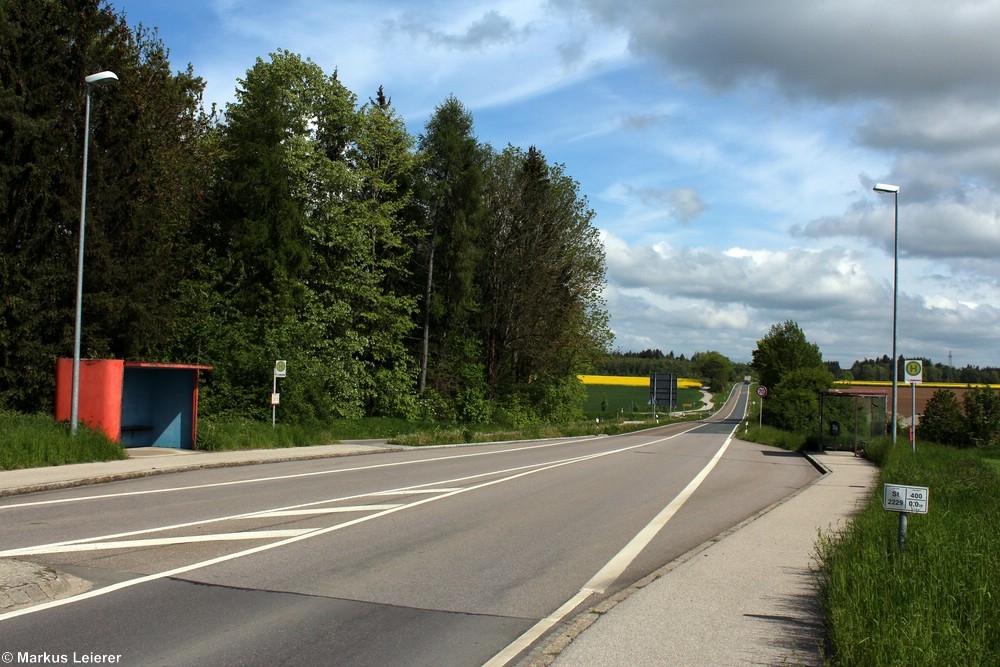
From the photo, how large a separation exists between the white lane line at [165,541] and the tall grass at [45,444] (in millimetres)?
8635

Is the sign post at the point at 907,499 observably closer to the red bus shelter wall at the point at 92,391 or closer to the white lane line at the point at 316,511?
the white lane line at the point at 316,511

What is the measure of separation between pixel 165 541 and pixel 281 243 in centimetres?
3063

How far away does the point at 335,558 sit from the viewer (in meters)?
9.09

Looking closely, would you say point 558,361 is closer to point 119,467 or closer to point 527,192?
point 527,192

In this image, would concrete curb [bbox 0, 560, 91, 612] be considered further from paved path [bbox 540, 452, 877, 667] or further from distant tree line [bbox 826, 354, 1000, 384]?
distant tree line [bbox 826, 354, 1000, 384]

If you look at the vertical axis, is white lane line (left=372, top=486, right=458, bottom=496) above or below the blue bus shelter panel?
below

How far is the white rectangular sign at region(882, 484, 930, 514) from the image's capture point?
7.19m

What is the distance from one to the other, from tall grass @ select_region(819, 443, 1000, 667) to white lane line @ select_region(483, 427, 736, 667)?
2.05 meters

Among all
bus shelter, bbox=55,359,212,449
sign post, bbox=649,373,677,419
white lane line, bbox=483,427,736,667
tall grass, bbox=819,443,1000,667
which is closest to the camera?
tall grass, bbox=819,443,1000,667

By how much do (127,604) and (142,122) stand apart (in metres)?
22.1

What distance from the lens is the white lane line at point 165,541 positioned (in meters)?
8.91

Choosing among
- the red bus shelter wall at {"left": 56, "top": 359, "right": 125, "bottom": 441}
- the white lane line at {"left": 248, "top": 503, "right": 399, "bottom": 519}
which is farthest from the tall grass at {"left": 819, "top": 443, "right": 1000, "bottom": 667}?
the red bus shelter wall at {"left": 56, "top": 359, "right": 125, "bottom": 441}

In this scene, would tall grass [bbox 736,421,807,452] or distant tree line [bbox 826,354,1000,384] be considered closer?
tall grass [bbox 736,421,807,452]

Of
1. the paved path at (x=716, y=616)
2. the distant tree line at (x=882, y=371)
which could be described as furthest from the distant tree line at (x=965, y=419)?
the distant tree line at (x=882, y=371)
